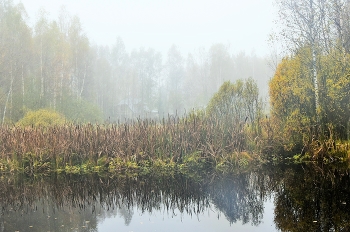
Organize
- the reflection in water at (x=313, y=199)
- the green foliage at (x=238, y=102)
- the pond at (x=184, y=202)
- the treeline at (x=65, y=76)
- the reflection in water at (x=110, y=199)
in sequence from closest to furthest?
1. the reflection in water at (x=313, y=199)
2. the pond at (x=184, y=202)
3. the reflection in water at (x=110, y=199)
4. the green foliage at (x=238, y=102)
5. the treeline at (x=65, y=76)

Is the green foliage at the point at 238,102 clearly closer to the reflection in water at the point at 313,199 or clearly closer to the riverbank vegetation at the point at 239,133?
the riverbank vegetation at the point at 239,133

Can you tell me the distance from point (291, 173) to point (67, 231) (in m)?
5.62

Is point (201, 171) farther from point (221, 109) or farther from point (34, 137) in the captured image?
point (34, 137)

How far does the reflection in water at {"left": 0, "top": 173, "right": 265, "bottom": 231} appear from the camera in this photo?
5.70m

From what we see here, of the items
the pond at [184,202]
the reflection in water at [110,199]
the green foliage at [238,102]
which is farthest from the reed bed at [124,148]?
the green foliage at [238,102]

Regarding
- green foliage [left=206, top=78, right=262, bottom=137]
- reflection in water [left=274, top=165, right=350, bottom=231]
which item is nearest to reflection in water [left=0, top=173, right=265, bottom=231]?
reflection in water [left=274, top=165, right=350, bottom=231]

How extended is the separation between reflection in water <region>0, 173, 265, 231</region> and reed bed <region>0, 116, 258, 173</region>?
2.69ft

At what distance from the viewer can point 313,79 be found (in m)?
10.1

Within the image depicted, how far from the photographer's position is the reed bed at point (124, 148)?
9.58 meters

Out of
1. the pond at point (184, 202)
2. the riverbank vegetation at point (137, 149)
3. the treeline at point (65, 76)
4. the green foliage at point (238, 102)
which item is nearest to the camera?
the pond at point (184, 202)

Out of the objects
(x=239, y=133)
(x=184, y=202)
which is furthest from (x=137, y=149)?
(x=184, y=202)

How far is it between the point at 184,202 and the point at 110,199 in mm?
1568

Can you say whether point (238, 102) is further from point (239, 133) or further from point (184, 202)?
point (184, 202)

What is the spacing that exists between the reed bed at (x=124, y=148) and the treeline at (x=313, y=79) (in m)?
1.80
